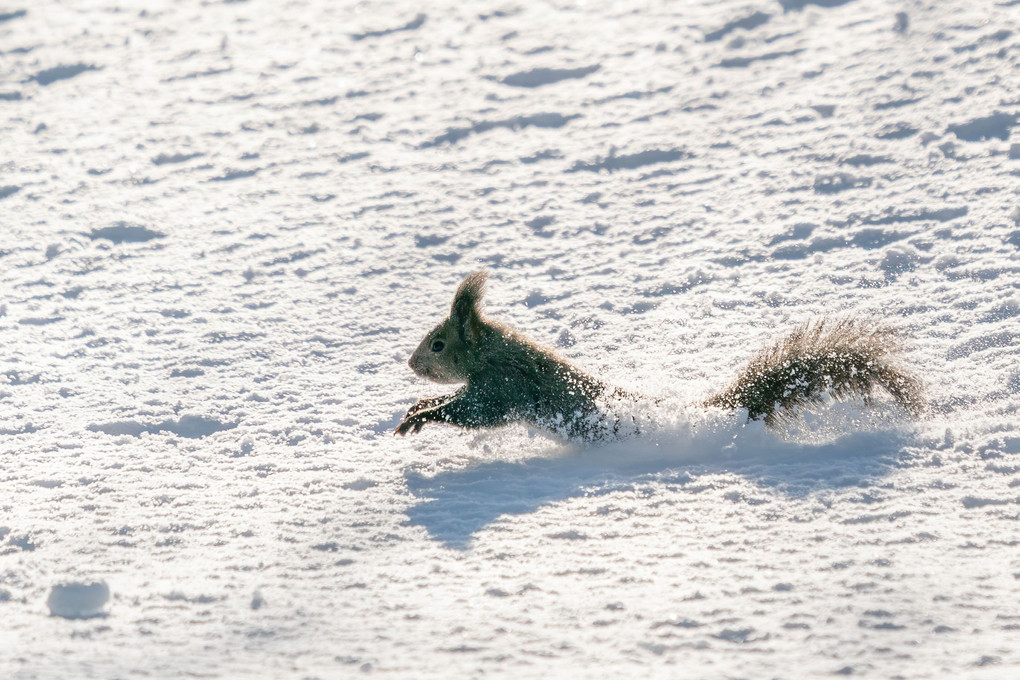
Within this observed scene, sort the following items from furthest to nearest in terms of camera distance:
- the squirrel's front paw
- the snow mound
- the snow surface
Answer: the squirrel's front paw, the snow mound, the snow surface

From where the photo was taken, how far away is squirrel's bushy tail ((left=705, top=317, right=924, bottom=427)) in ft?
12.2

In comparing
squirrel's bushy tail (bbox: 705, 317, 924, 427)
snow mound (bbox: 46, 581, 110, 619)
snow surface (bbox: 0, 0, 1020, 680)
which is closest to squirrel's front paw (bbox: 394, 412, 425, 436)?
snow surface (bbox: 0, 0, 1020, 680)

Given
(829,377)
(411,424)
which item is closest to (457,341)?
(411,424)

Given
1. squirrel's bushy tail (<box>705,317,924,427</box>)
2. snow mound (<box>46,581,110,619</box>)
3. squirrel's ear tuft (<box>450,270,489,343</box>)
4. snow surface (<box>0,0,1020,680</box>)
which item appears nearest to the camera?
snow surface (<box>0,0,1020,680</box>)

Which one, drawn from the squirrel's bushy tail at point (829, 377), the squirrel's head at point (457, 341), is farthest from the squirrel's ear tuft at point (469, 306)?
the squirrel's bushy tail at point (829, 377)

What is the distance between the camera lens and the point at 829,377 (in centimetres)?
375

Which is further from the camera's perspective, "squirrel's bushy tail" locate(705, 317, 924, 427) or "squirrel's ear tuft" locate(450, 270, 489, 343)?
"squirrel's ear tuft" locate(450, 270, 489, 343)

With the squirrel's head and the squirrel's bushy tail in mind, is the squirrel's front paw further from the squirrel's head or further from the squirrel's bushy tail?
the squirrel's bushy tail

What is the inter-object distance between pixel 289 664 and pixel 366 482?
1224 mm

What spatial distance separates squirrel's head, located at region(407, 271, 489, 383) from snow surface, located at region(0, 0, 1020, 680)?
0.26 meters

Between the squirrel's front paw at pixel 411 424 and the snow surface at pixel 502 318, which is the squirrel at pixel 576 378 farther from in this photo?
the snow surface at pixel 502 318

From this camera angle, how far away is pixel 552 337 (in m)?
5.11

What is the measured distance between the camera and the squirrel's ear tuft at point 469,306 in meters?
4.17

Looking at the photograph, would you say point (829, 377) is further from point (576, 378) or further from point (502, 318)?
point (502, 318)
